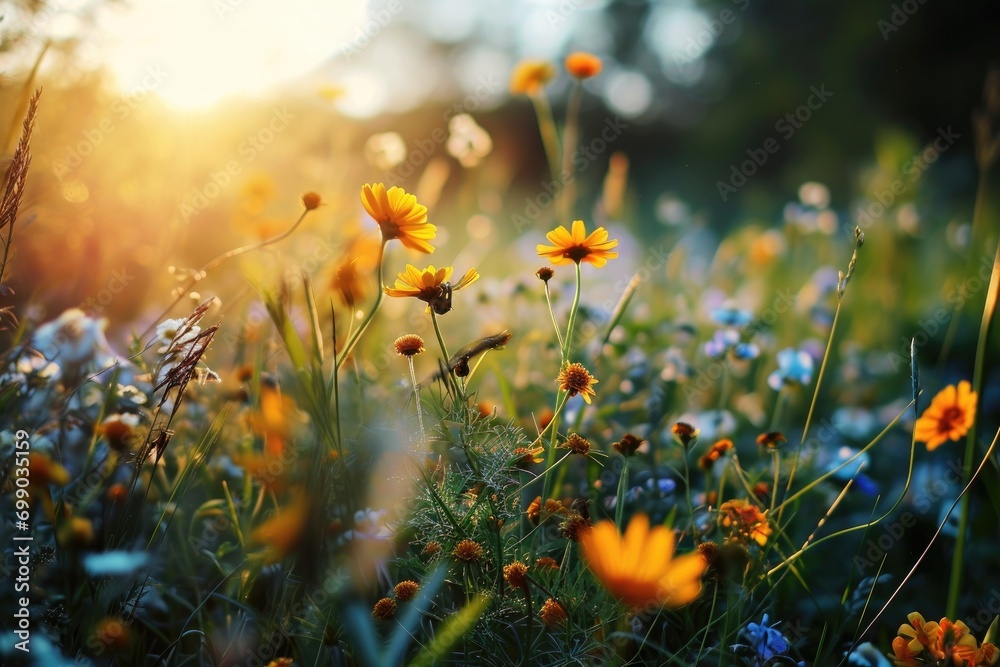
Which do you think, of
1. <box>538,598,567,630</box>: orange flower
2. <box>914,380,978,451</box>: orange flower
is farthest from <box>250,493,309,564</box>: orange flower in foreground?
<box>914,380,978,451</box>: orange flower

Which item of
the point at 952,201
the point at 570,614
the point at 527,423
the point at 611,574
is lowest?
the point at 952,201

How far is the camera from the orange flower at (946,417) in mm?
1162

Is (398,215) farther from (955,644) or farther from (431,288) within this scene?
(955,644)

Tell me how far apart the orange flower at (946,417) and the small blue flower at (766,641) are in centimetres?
40

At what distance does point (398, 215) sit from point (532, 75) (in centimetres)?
140

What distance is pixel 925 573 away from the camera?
5.08ft

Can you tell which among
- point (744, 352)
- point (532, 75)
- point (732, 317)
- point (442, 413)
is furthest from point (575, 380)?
Result: point (532, 75)

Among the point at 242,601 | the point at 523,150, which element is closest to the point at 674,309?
the point at 242,601

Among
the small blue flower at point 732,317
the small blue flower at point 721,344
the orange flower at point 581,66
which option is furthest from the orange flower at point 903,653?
the orange flower at point 581,66

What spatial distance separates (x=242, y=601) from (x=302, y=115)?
3112 millimetres

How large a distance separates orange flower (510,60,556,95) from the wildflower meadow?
1 cm

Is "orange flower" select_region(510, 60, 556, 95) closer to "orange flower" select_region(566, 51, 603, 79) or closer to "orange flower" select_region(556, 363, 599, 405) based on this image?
"orange flower" select_region(566, 51, 603, 79)

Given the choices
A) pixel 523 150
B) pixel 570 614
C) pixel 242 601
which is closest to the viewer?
pixel 570 614

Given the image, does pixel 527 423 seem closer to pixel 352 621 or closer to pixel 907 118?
pixel 352 621
